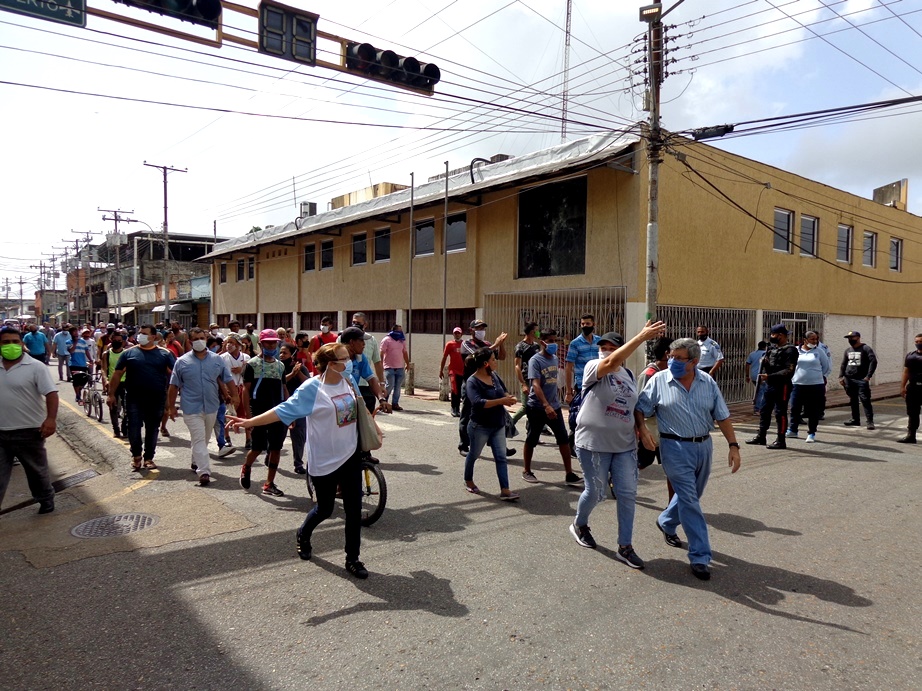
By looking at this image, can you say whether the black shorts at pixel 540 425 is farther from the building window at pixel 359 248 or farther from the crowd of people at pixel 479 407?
the building window at pixel 359 248

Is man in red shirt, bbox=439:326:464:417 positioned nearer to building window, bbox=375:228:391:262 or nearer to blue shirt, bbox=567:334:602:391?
blue shirt, bbox=567:334:602:391

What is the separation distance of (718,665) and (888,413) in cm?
1401

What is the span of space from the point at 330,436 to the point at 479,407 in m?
2.20

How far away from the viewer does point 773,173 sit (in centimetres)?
1681

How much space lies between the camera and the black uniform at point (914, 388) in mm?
10023

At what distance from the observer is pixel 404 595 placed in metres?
4.16

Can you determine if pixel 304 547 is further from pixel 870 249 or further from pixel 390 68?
pixel 870 249

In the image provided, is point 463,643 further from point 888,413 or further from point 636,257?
point 888,413

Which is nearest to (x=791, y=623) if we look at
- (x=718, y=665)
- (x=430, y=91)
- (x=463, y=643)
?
(x=718, y=665)

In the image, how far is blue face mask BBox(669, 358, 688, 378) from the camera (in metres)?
4.60

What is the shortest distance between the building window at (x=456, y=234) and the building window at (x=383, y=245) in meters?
3.16

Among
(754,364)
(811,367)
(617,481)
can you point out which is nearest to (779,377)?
(811,367)

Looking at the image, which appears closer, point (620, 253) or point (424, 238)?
point (620, 253)

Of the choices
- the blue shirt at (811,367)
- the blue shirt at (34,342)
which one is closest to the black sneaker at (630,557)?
the blue shirt at (811,367)
